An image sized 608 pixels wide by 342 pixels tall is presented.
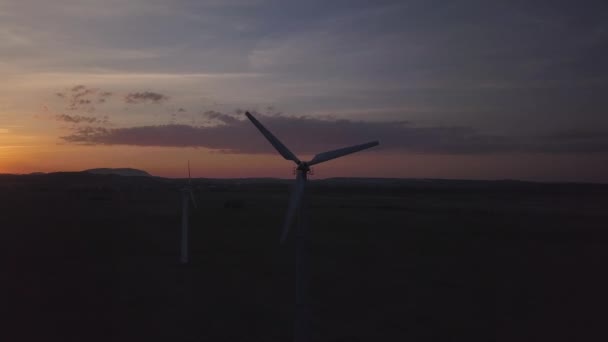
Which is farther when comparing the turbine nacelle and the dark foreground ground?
the dark foreground ground

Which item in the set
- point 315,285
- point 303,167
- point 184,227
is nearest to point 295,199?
point 303,167

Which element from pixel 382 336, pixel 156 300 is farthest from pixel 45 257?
pixel 382 336

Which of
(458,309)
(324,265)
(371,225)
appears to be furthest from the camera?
(371,225)

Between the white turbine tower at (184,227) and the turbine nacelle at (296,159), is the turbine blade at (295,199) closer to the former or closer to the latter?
the turbine nacelle at (296,159)

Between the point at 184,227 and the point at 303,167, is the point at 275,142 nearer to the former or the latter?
the point at 303,167

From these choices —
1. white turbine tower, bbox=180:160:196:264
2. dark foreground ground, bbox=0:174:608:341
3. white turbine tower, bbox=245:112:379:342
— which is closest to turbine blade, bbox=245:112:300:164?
white turbine tower, bbox=245:112:379:342

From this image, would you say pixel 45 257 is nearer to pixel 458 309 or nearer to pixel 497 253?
pixel 458 309

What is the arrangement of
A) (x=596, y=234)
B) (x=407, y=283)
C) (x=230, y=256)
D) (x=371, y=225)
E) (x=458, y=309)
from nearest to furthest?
(x=458, y=309), (x=407, y=283), (x=230, y=256), (x=596, y=234), (x=371, y=225)

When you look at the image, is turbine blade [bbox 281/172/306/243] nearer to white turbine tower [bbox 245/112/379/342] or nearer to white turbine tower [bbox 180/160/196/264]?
white turbine tower [bbox 245/112/379/342]
